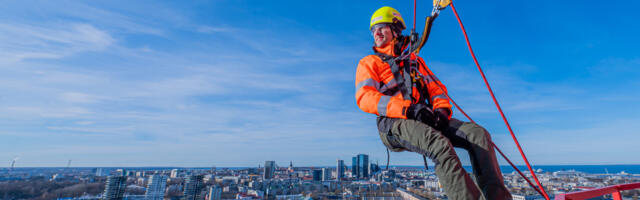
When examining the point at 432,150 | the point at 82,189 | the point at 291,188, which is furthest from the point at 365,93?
the point at 82,189

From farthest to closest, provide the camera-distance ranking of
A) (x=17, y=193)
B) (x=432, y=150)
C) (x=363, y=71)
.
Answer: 1. (x=17, y=193)
2. (x=363, y=71)
3. (x=432, y=150)

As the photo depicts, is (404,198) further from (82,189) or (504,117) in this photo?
(82,189)

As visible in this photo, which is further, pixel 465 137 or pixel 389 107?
pixel 465 137

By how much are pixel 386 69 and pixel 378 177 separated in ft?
111

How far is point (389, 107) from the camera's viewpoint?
1.62 m

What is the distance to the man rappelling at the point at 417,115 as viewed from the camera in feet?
4.84

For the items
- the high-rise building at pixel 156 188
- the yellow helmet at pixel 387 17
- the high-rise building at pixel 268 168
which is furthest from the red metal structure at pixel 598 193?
the high-rise building at pixel 268 168

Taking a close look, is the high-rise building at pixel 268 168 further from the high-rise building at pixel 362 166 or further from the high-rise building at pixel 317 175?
the high-rise building at pixel 362 166

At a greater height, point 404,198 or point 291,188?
point 404,198

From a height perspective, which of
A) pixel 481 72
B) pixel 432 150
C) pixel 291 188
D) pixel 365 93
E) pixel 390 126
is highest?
pixel 481 72

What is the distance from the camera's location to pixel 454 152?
148 cm

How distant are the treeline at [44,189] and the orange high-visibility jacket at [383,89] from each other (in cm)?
4410

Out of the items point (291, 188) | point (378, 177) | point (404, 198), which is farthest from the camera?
point (291, 188)

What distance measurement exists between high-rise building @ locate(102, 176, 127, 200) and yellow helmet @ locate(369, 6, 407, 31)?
41080 mm
